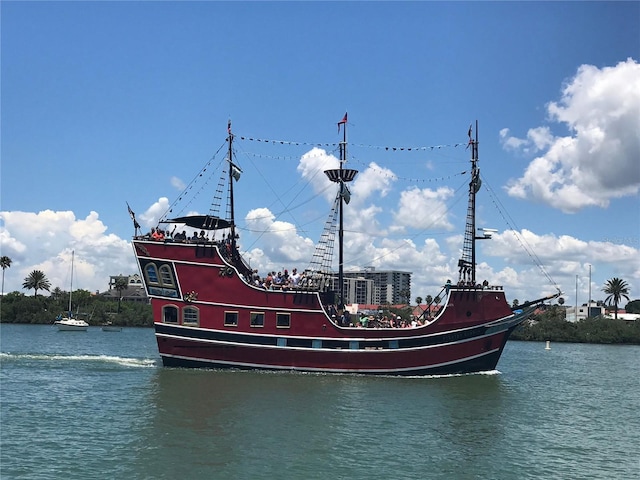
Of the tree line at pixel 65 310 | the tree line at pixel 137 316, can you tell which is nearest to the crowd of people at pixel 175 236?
the tree line at pixel 137 316

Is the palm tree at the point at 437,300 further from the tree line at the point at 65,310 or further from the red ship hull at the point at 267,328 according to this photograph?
the tree line at the point at 65,310

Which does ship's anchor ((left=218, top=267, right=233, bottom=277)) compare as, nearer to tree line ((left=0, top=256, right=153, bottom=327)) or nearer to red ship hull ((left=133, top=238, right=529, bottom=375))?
red ship hull ((left=133, top=238, right=529, bottom=375))

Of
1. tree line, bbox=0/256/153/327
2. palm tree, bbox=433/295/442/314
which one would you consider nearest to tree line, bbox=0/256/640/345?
tree line, bbox=0/256/153/327

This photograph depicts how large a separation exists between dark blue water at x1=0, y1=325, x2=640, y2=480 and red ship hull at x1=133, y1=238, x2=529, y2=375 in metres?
0.98

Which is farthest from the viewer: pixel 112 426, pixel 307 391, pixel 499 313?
pixel 499 313

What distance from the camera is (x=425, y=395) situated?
2523cm

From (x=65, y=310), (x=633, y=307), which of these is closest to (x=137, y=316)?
(x=65, y=310)

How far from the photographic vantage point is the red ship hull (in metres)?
30.0

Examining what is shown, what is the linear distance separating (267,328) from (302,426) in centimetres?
1139

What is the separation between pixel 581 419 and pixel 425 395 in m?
5.96

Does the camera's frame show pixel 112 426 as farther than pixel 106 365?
No

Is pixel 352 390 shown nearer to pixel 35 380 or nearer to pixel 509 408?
pixel 509 408


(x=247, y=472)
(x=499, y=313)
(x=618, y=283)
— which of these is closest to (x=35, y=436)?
(x=247, y=472)

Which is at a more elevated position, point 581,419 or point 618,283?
point 618,283
